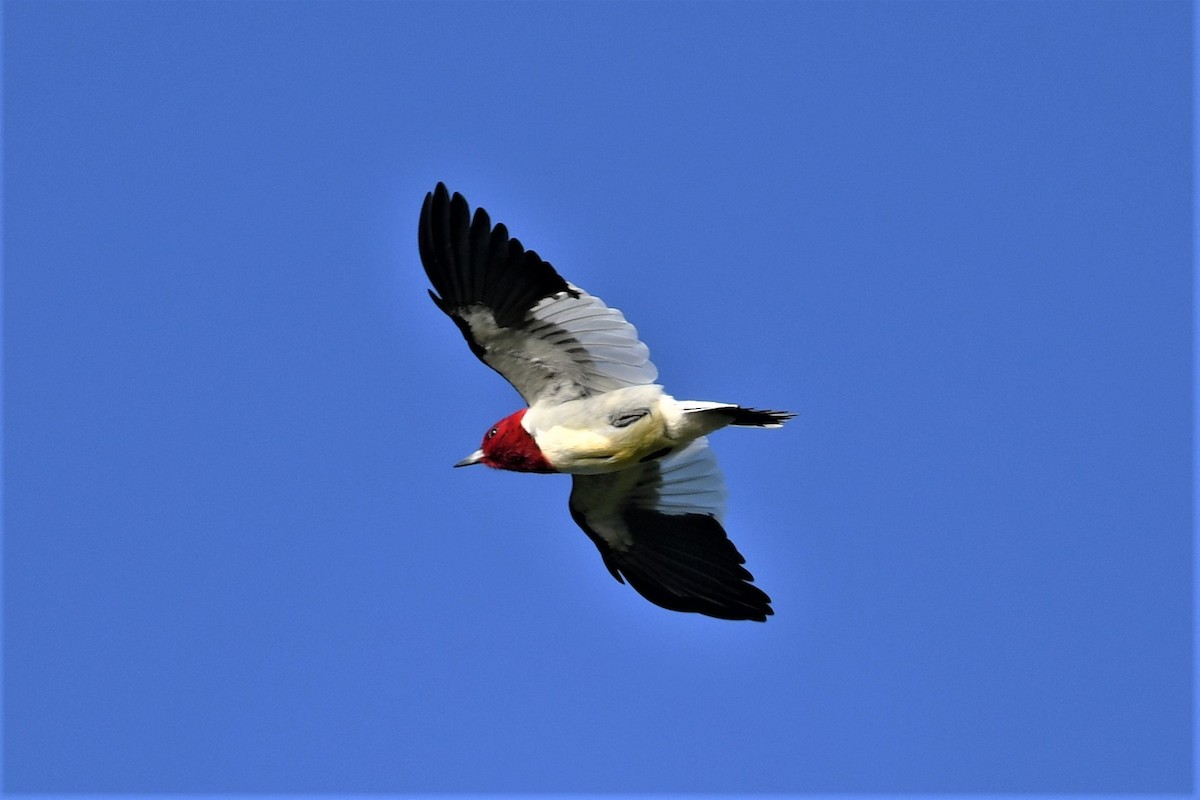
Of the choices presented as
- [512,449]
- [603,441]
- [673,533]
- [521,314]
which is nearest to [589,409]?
[603,441]

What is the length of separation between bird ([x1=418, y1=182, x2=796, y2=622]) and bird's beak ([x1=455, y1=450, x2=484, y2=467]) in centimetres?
1

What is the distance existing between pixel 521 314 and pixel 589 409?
0.89m

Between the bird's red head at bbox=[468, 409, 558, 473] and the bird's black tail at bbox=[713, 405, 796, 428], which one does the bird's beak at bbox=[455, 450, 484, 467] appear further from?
the bird's black tail at bbox=[713, 405, 796, 428]

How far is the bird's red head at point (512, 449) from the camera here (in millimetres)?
13336

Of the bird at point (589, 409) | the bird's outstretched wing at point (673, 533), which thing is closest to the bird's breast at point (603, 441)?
the bird at point (589, 409)

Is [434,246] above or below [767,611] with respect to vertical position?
above

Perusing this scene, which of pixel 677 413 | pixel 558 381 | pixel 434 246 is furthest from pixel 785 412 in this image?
pixel 434 246

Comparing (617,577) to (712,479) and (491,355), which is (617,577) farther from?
(491,355)

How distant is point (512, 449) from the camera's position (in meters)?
13.4

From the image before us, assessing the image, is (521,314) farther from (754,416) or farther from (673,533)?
(673,533)

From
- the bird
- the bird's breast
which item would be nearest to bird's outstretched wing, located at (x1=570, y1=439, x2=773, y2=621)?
the bird

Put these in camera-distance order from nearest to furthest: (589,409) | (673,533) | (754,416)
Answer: (754,416) → (589,409) → (673,533)

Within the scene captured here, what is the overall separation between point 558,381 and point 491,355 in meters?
0.54

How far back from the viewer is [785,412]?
41.0 feet
